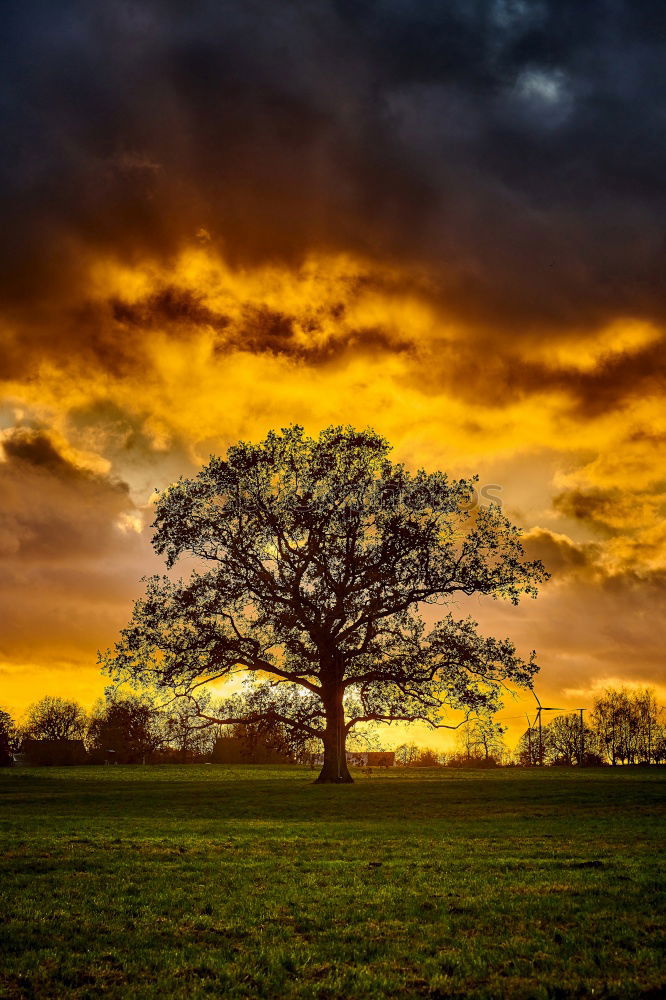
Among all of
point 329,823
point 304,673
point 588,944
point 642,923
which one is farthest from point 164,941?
point 304,673

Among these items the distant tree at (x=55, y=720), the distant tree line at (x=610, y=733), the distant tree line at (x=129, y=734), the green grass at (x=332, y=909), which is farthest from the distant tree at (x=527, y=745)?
the green grass at (x=332, y=909)

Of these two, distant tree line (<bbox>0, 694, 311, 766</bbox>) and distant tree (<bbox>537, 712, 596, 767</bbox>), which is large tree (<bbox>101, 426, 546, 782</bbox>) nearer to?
distant tree line (<bbox>0, 694, 311, 766</bbox>)

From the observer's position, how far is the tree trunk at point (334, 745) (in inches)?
1845

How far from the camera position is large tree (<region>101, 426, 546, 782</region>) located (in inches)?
1825

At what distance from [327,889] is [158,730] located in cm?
3707

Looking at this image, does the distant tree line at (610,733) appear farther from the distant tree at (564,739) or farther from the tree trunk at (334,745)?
the tree trunk at (334,745)

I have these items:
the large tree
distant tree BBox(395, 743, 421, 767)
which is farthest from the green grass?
distant tree BBox(395, 743, 421, 767)

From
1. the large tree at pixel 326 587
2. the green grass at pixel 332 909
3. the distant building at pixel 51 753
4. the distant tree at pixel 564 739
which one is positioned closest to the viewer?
the green grass at pixel 332 909

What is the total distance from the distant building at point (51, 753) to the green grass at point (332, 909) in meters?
70.0

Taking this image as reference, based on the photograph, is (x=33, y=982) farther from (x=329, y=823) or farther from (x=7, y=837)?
(x=329, y=823)

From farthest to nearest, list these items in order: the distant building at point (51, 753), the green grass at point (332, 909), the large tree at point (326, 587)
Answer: the distant building at point (51, 753) → the large tree at point (326, 587) → the green grass at point (332, 909)

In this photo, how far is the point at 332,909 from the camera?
39.3 feet

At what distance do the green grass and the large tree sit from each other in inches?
843

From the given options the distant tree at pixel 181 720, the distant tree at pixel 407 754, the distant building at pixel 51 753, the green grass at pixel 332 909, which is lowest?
the distant tree at pixel 407 754
